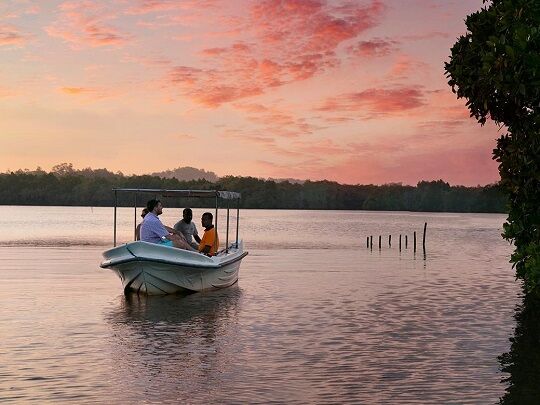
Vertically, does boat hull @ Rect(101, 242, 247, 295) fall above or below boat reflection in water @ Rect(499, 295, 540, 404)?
above

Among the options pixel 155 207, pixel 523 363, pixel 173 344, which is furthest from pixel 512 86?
pixel 155 207

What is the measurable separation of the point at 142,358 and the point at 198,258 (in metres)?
10.7

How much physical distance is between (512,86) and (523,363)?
6564 mm

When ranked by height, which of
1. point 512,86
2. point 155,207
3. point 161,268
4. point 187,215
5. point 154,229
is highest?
point 512,86

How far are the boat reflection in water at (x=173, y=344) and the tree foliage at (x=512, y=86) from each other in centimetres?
834

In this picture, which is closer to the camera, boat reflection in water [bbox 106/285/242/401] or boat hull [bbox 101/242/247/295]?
boat reflection in water [bbox 106/285/242/401]

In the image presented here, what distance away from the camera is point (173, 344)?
59.4 ft

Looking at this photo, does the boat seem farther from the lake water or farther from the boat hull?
the lake water

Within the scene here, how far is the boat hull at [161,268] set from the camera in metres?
25.6

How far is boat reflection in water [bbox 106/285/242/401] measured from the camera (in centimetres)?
1370

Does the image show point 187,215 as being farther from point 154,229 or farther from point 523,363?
point 523,363

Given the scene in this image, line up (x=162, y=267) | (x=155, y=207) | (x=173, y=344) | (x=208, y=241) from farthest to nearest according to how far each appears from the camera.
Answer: (x=208, y=241) < (x=162, y=267) < (x=155, y=207) < (x=173, y=344)

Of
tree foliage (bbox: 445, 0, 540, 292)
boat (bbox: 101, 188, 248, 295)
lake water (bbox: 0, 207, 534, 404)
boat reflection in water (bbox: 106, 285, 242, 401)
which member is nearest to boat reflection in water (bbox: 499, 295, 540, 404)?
lake water (bbox: 0, 207, 534, 404)

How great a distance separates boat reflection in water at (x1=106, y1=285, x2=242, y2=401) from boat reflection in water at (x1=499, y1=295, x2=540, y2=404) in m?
4.91
